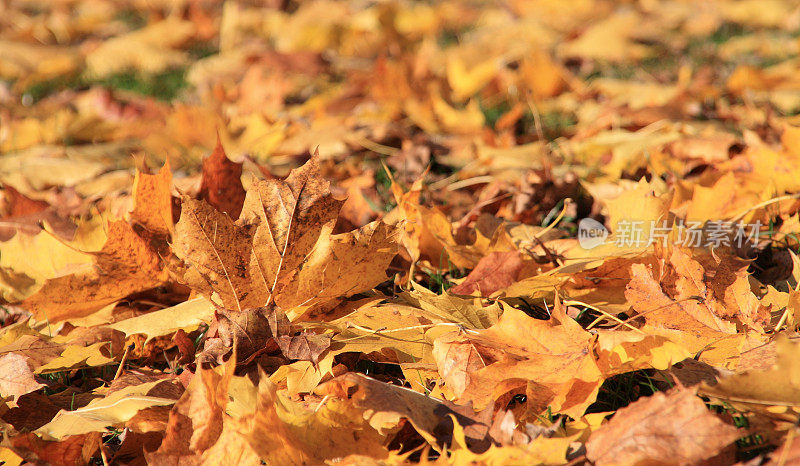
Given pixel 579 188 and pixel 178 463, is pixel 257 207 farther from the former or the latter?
pixel 579 188

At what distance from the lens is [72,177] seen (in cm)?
206

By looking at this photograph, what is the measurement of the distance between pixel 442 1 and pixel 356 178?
3390 millimetres

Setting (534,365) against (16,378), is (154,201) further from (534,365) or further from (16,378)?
(534,365)

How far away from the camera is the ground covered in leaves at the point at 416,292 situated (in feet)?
2.73

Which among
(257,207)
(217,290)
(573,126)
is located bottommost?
(573,126)

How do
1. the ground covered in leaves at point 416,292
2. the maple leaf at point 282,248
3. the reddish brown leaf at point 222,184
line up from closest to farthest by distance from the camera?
1. the ground covered in leaves at point 416,292
2. the maple leaf at point 282,248
3. the reddish brown leaf at point 222,184

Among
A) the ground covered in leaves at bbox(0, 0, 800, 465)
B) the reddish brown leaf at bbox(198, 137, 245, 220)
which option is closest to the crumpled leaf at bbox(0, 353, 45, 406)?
the ground covered in leaves at bbox(0, 0, 800, 465)

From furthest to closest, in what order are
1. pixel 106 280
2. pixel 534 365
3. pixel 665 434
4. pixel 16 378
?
1. pixel 106 280
2. pixel 16 378
3. pixel 534 365
4. pixel 665 434

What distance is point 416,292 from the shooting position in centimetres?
108

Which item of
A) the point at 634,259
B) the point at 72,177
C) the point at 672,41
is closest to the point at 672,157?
the point at 634,259

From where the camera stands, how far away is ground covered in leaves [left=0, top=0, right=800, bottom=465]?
0.83 meters

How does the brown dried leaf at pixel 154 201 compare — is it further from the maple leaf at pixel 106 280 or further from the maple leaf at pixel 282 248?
the maple leaf at pixel 282 248

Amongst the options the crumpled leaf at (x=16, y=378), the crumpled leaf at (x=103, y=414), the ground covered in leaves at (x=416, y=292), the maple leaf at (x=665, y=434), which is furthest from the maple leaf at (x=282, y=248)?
the maple leaf at (x=665, y=434)

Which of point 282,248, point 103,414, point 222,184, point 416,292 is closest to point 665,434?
point 416,292
